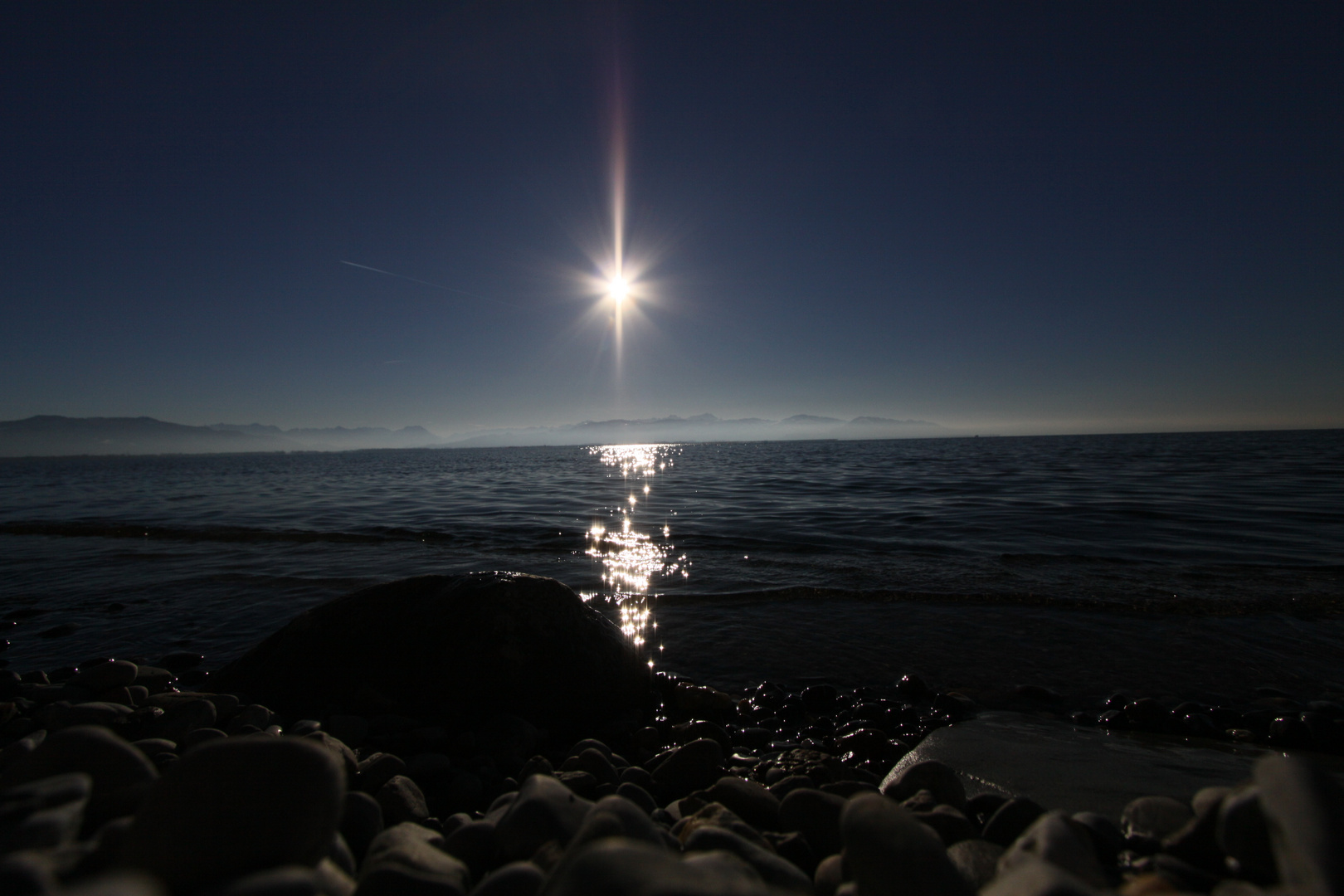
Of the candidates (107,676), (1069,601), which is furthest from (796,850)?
(1069,601)

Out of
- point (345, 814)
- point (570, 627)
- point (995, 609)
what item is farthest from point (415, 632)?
point (995, 609)

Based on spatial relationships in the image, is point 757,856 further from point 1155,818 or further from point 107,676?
point 107,676

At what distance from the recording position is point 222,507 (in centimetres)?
1814

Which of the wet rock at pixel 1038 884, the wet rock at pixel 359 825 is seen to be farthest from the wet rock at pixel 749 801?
the wet rock at pixel 359 825

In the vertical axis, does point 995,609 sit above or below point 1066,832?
below

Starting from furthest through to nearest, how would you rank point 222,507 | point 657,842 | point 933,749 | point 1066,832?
point 222,507 → point 933,749 → point 657,842 → point 1066,832

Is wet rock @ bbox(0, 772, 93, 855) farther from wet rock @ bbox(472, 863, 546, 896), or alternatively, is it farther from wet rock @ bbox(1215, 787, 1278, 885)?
wet rock @ bbox(1215, 787, 1278, 885)

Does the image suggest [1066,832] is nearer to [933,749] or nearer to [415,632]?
[933,749]

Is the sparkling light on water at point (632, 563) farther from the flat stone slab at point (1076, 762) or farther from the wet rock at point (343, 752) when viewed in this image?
the flat stone slab at point (1076, 762)

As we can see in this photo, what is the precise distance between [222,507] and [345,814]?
20446 mm

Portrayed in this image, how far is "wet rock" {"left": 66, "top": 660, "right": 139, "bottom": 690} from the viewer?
4.26 metres

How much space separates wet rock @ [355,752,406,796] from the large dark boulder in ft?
3.02

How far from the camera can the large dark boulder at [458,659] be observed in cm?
411

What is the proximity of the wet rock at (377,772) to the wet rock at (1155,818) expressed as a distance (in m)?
3.38
